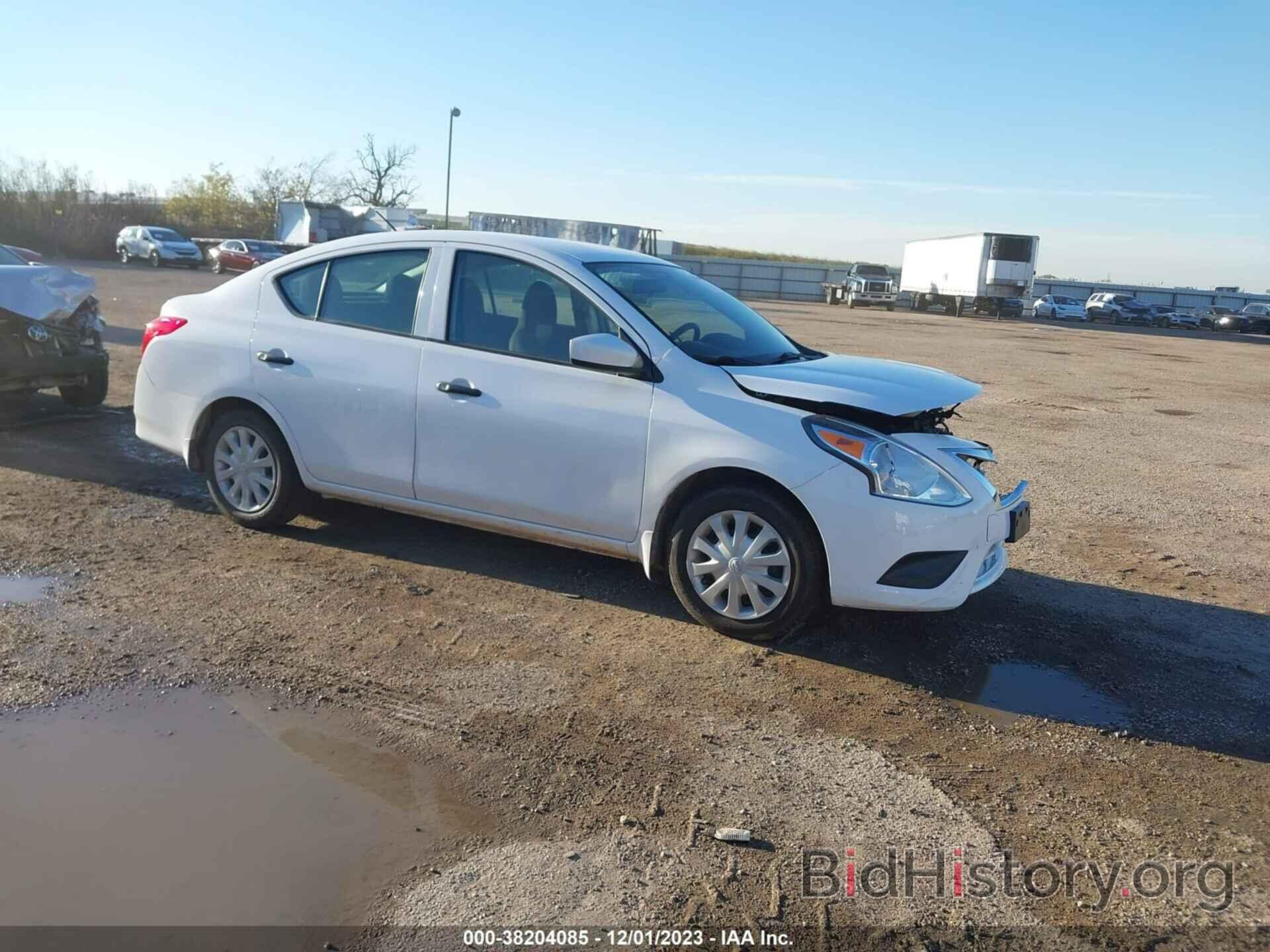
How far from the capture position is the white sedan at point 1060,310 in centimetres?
5400

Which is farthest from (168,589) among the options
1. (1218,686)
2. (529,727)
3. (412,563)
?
(1218,686)

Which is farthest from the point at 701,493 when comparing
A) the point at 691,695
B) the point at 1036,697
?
the point at 1036,697

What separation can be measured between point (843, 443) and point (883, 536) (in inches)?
17.3

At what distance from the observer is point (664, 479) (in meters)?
5.04

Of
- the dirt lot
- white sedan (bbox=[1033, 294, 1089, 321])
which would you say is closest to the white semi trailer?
white sedan (bbox=[1033, 294, 1089, 321])

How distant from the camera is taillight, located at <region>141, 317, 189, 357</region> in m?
6.39

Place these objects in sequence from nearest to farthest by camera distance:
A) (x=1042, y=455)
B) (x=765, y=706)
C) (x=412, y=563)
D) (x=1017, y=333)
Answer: (x=765, y=706) < (x=412, y=563) < (x=1042, y=455) < (x=1017, y=333)

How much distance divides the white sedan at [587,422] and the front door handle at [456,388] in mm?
14

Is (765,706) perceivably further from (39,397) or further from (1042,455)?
(39,397)

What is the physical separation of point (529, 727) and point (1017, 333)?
36.1 meters

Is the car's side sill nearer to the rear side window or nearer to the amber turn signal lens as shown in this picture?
the rear side window

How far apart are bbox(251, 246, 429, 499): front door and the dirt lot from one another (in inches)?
22.8

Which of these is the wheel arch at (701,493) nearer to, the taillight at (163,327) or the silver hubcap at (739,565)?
the silver hubcap at (739,565)

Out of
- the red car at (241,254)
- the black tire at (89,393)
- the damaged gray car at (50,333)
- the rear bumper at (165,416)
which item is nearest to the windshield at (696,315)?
the rear bumper at (165,416)
